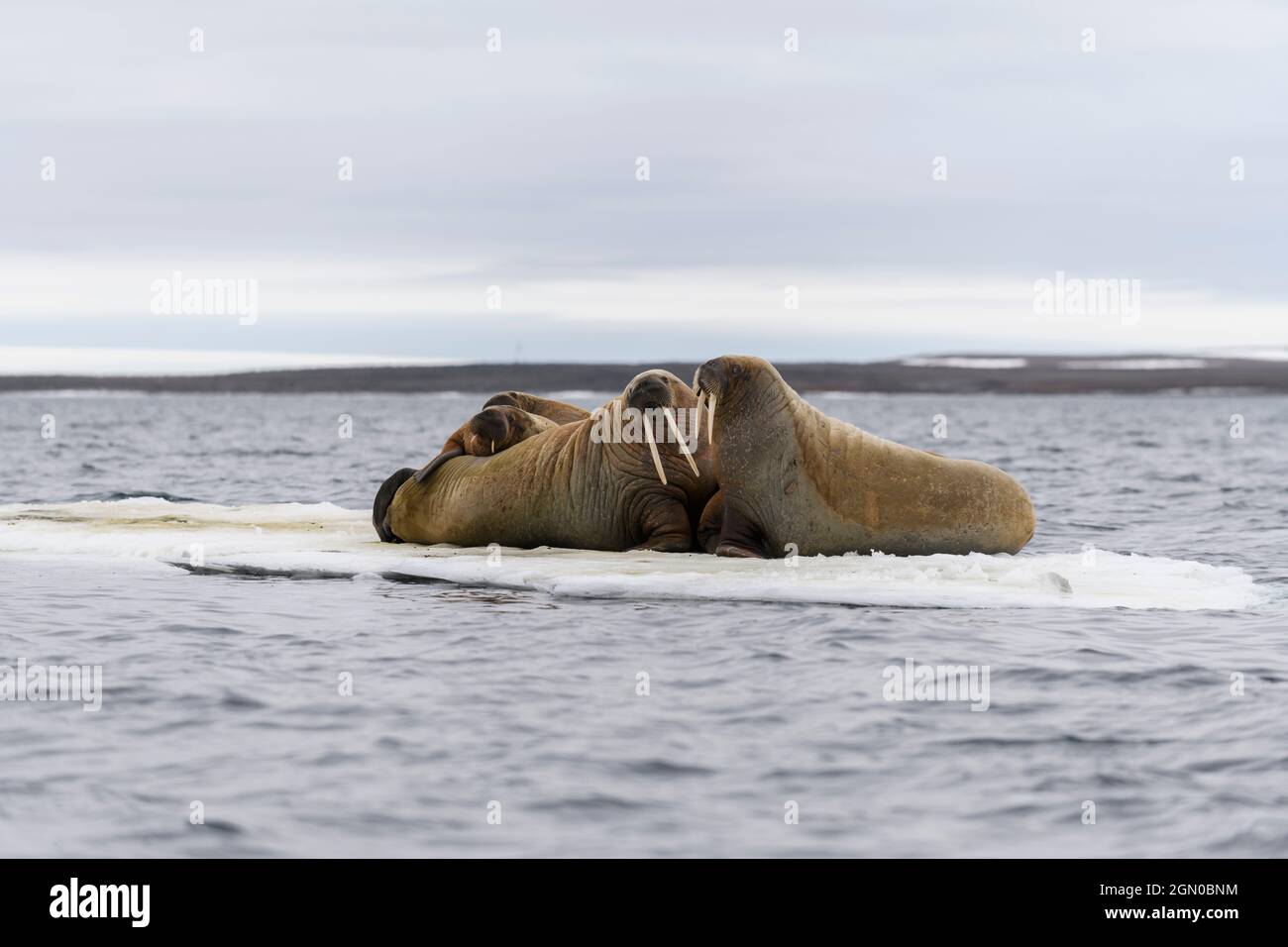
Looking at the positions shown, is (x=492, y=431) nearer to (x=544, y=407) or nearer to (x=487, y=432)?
(x=487, y=432)

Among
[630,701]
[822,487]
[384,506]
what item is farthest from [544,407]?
[630,701]

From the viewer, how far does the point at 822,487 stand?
1138 cm

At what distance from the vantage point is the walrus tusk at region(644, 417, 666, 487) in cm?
1154

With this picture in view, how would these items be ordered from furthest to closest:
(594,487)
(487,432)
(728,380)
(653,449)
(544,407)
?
(544,407)
(487,432)
(594,487)
(728,380)
(653,449)

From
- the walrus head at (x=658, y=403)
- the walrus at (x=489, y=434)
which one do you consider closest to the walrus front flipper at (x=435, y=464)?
the walrus at (x=489, y=434)

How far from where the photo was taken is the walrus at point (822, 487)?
11.4 meters

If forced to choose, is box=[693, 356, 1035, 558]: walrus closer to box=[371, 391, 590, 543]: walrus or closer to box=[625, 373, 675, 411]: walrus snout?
box=[625, 373, 675, 411]: walrus snout

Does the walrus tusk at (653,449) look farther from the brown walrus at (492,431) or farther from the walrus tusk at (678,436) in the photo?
the brown walrus at (492,431)

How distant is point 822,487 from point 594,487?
1701 mm
